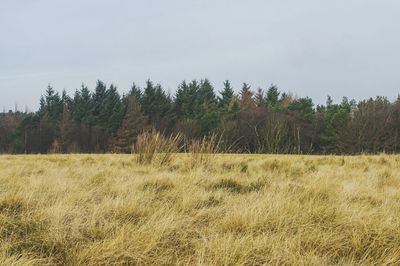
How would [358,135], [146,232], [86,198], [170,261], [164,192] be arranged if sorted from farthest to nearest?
[358,135] → [164,192] → [86,198] → [146,232] → [170,261]

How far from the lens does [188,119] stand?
145 feet

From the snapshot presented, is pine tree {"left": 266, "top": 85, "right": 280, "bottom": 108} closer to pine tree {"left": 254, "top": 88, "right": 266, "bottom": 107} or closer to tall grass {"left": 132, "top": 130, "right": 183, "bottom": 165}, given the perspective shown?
pine tree {"left": 254, "top": 88, "right": 266, "bottom": 107}

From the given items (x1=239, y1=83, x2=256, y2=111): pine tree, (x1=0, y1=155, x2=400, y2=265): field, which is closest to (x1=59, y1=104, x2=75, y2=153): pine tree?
(x1=239, y1=83, x2=256, y2=111): pine tree

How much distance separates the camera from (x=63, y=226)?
244 cm

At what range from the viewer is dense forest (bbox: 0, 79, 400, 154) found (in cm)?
3619

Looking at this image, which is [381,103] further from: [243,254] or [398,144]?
[243,254]

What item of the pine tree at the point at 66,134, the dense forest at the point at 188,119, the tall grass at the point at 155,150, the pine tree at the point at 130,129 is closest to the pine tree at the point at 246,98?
the dense forest at the point at 188,119

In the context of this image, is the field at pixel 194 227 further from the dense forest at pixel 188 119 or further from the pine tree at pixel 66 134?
the pine tree at pixel 66 134

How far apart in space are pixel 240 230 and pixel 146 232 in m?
0.62

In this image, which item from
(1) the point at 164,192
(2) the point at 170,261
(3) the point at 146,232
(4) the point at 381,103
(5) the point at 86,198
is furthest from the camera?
(4) the point at 381,103

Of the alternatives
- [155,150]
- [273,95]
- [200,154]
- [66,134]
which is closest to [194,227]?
[200,154]

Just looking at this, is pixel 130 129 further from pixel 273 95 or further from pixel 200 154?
pixel 200 154

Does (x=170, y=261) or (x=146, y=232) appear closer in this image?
(x=170, y=261)

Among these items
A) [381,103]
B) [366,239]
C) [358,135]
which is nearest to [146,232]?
[366,239]
